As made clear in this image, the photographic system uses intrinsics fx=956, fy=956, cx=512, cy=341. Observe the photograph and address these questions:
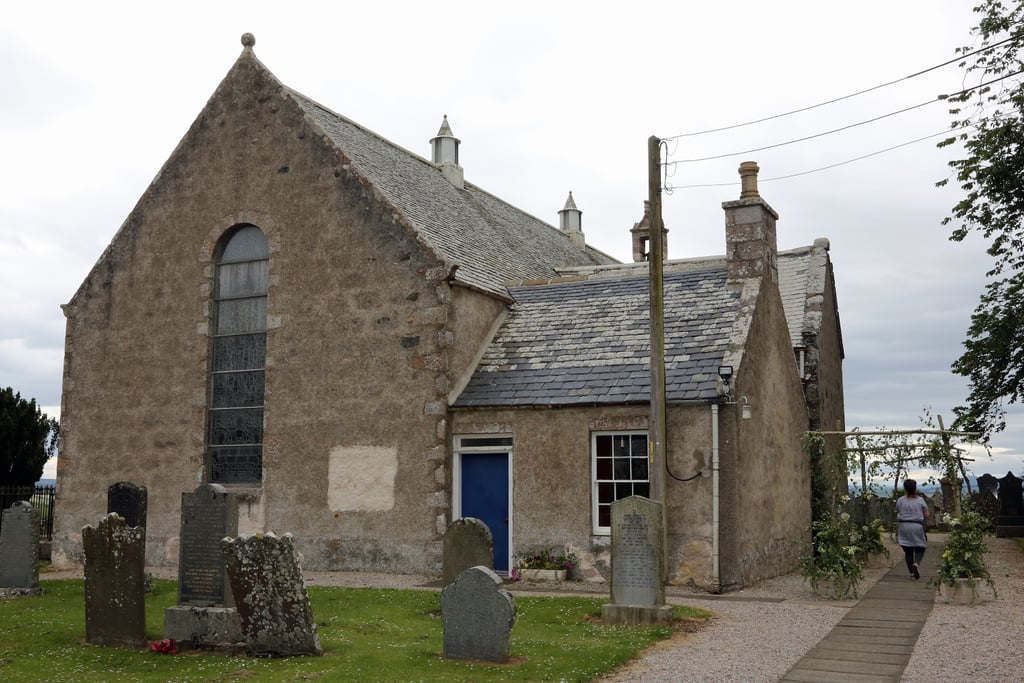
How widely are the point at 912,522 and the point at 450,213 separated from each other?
12.8 metres

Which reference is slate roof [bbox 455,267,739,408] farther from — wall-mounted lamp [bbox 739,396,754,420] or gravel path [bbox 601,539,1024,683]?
gravel path [bbox 601,539,1024,683]

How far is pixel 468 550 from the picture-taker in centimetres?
1381

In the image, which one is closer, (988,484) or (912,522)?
(912,522)

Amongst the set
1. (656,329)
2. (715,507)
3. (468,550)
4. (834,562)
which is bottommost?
(834,562)

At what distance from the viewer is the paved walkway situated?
977 cm

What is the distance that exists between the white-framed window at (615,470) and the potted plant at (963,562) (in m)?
4.95

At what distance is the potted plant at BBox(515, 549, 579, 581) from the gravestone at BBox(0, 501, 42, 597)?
8290mm

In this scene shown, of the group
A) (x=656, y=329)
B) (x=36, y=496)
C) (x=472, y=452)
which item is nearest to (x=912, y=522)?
(x=656, y=329)

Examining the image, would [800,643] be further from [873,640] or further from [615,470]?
[615,470]

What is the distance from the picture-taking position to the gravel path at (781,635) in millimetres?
9797

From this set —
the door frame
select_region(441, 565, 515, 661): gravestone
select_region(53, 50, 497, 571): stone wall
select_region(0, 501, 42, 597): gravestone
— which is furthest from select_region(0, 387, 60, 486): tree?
select_region(441, 565, 515, 661): gravestone

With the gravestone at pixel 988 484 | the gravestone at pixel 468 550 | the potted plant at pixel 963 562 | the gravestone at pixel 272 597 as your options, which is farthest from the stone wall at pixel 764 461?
the gravestone at pixel 988 484

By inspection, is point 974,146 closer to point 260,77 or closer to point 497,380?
point 497,380

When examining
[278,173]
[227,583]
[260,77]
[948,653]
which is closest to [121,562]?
[227,583]
